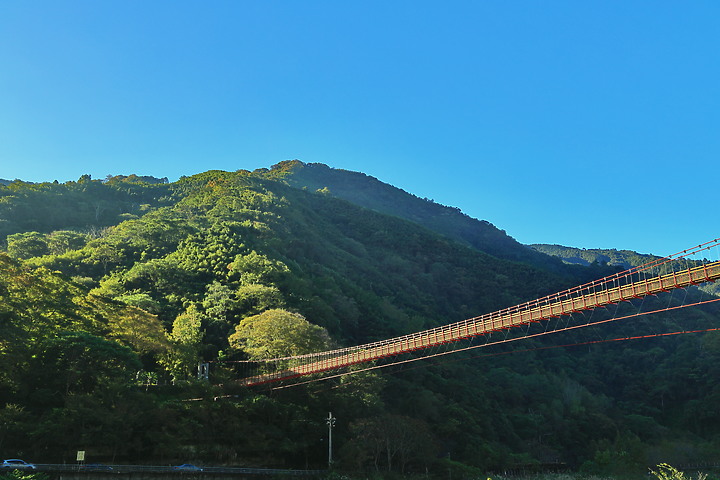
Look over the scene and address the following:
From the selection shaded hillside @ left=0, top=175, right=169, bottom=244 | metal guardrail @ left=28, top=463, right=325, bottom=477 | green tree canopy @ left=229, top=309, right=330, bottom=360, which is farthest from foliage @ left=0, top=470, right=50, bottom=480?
shaded hillside @ left=0, top=175, right=169, bottom=244

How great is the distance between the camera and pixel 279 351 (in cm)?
4203

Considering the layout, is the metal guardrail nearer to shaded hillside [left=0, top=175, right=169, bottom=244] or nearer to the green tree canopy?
the green tree canopy

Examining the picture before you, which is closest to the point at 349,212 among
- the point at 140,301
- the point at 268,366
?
the point at 140,301

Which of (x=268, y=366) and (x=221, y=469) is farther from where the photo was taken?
(x=268, y=366)

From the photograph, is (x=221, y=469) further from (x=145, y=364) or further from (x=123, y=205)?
(x=123, y=205)

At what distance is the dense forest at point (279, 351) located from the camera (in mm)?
32750

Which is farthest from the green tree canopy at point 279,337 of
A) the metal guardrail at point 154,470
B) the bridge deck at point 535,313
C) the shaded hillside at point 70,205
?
the shaded hillside at point 70,205

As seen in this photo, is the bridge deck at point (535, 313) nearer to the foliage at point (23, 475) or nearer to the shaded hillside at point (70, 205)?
the foliage at point (23, 475)

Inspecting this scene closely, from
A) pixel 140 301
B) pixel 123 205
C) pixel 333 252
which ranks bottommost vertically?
pixel 140 301

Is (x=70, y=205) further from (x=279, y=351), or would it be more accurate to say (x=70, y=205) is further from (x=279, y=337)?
(x=279, y=351)

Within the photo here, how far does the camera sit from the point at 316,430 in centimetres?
3912

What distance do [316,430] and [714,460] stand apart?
4967 cm

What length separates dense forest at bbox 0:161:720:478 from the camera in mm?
32750

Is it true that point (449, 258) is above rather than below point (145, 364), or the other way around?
above
